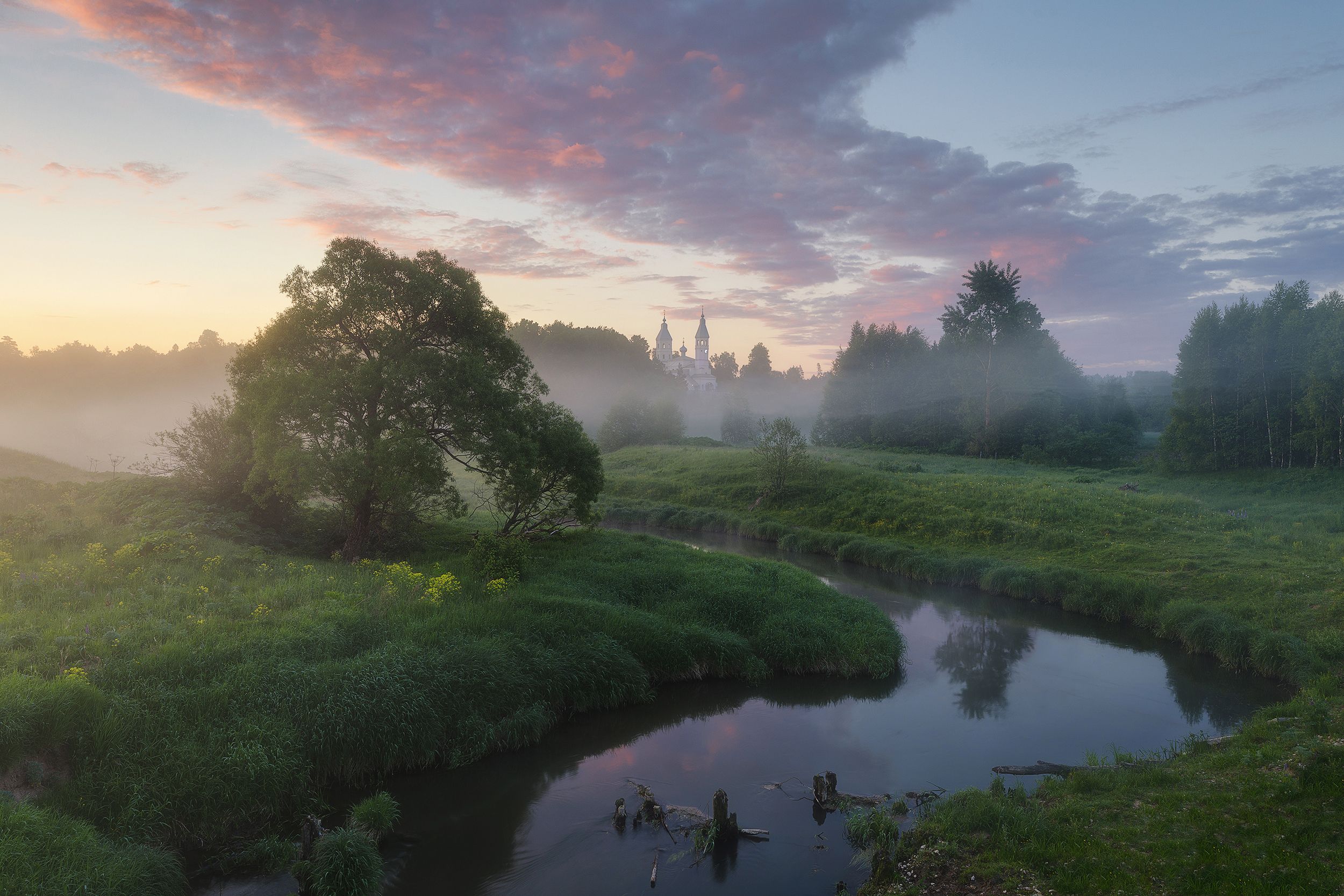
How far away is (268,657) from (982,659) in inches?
799

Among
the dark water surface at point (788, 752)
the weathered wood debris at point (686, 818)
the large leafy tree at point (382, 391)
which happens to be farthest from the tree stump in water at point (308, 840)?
the large leafy tree at point (382, 391)

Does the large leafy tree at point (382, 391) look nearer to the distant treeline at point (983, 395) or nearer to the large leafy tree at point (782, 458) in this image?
the large leafy tree at point (782, 458)

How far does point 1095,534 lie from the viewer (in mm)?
31516

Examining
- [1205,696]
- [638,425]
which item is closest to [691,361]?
[638,425]

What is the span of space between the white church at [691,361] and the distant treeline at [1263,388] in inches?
4190

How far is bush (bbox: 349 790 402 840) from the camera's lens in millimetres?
11180

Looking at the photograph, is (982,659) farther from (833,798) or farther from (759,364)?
(759,364)

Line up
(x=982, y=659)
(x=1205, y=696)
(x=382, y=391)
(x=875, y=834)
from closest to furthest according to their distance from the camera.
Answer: (x=875, y=834)
(x=1205, y=696)
(x=382, y=391)
(x=982, y=659)

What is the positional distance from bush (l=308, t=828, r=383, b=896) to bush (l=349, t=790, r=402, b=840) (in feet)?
2.83

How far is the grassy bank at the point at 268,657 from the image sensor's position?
10.5 m

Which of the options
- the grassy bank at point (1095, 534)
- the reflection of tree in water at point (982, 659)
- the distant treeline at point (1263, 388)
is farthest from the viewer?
the distant treeline at point (1263, 388)

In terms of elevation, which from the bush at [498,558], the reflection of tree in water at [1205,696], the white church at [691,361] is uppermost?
the white church at [691,361]

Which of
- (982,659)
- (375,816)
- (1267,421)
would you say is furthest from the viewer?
(1267,421)

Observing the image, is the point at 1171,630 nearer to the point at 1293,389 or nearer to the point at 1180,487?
the point at 1180,487
